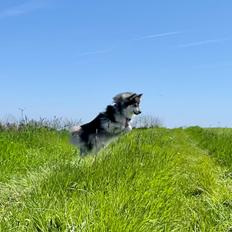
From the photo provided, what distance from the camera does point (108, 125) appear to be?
15344 mm

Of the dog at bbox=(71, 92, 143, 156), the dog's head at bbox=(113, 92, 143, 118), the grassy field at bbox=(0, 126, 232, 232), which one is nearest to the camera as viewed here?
the grassy field at bbox=(0, 126, 232, 232)

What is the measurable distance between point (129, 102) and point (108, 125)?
1.60 metres

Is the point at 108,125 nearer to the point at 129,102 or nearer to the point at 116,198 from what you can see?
the point at 129,102

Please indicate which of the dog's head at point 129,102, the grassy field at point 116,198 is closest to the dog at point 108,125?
the dog's head at point 129,102

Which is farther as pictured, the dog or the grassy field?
the dog

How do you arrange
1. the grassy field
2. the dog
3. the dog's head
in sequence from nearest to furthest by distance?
the grassy field, the dog, the dog's head

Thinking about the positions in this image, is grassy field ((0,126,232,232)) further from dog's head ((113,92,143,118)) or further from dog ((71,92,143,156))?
dog's head ((113,92,143,118))

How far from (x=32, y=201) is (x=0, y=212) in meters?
0.56

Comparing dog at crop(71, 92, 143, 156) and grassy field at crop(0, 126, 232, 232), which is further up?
dog at crop(71, 92, 143, 156)

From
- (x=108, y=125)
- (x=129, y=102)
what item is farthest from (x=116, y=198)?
(x=129, y=102)

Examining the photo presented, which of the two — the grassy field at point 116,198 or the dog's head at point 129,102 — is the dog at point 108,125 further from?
the grassy field at point 116,198

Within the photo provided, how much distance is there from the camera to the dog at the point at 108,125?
1498cm

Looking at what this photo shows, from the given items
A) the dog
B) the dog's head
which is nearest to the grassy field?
the dog

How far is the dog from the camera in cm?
1498
